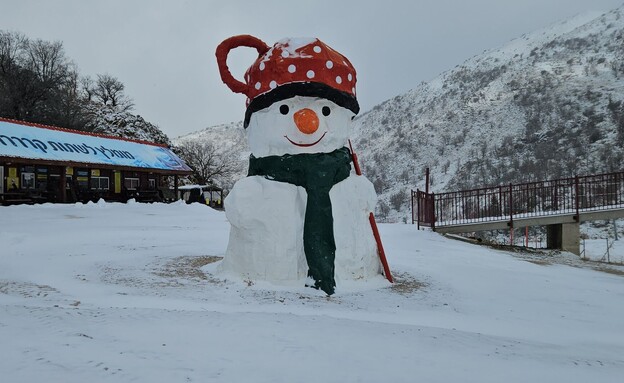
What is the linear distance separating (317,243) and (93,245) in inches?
215

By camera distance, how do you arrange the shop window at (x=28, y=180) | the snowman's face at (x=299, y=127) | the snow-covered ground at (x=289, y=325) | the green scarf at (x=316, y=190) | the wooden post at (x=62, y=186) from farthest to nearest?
the shop window at (x=28, y=180)
the wooden post at (x=62, y=186)
the snowman's face at (x=299, y=127)
the green scarf at (x=316, y=190)
the snow-covered ground at (x=289, y=325)

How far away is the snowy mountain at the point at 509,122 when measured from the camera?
1480 inches

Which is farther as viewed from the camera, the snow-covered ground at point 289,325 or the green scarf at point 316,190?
the green scarf at point 316,190

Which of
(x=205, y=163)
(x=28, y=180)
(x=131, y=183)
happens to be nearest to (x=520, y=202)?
(x=131, y=183)

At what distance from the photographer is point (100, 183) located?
2234 centimetres

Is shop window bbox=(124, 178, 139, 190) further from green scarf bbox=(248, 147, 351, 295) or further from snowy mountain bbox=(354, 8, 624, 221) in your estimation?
green scarf bbox=(248, 147, 351, 295)

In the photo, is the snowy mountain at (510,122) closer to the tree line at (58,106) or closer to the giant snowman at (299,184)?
the tree line at (58,106)

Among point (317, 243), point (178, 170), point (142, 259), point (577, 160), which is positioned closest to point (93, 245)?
point (142, 259)

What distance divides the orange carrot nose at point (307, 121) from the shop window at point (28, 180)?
18623mm

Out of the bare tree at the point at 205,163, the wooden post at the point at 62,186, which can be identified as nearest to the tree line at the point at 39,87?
the bare tree at the point at 205,163

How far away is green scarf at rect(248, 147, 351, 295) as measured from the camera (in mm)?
5035

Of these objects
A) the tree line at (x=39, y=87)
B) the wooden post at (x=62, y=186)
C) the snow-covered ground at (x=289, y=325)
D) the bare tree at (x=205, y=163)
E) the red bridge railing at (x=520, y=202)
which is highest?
the tree line at (x=39, y=87)

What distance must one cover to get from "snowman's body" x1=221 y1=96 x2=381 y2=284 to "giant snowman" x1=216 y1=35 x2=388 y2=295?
0.5 inches

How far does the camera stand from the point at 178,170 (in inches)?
936
